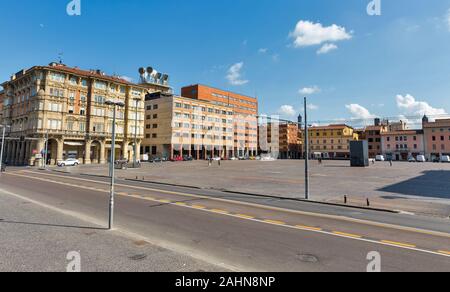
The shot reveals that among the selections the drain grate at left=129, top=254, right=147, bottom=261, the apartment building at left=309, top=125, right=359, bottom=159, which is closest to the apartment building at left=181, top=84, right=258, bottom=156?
the apartment building at left=309, top=125, right=359, bottom=159

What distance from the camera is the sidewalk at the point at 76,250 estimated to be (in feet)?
17.9

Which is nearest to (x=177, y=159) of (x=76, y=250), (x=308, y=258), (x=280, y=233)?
(x=280, y=233)

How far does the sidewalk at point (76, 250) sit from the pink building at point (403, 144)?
108546mm

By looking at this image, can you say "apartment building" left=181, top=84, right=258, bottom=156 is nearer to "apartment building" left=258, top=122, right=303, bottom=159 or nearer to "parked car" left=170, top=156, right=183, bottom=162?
"apartment building" left=258, top=122, right=303, bottom=159

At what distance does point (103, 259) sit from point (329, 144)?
11986 centimetres

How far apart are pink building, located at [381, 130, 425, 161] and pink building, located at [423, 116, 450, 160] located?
2098 millimetres

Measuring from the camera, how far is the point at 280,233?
8453 mm

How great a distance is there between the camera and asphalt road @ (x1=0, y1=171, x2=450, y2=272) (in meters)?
Result: 6.15

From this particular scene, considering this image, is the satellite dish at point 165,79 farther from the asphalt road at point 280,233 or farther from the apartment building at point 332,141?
the asphalt road at point 280,233

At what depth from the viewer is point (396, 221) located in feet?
35.2

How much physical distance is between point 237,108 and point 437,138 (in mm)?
76986

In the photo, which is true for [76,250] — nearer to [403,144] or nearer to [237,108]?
[237,108]

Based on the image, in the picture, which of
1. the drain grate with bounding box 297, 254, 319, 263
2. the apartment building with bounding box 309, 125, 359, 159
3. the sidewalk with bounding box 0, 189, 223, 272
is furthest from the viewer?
the apartment building with bounding box 309, 125, 359, 159
